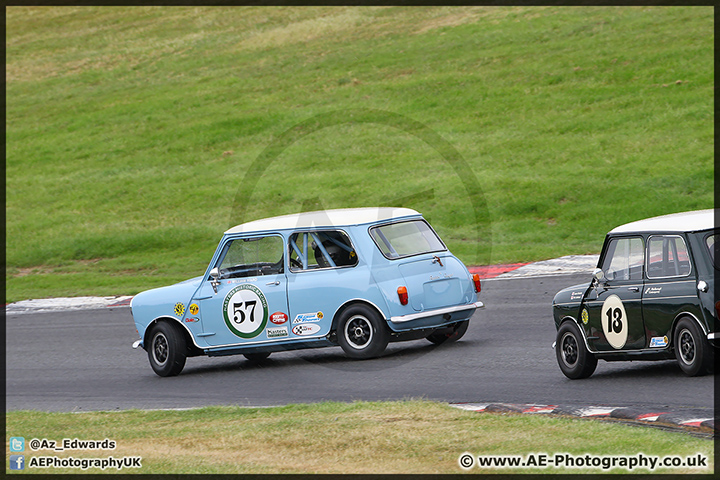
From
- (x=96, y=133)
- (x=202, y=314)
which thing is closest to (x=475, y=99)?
(x=96, y=133)

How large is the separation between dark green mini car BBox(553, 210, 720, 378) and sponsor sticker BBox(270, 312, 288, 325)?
339 centimetres

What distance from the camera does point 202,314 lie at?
11672 mm

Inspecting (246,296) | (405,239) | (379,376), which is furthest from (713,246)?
(246,296)

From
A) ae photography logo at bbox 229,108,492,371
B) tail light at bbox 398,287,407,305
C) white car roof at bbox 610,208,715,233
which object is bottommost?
tail light at bbox 398,287,407,305

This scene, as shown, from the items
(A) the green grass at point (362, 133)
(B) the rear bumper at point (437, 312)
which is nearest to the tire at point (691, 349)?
(B) the rear bumper at point (437, 312)

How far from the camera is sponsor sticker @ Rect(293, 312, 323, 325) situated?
434 inches

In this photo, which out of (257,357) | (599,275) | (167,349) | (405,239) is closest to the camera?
(599,275)

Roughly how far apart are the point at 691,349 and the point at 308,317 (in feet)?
15.2

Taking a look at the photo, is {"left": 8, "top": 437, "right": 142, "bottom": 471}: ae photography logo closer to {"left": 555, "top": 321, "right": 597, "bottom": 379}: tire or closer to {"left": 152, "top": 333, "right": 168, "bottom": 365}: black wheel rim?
{"left": 152, "top": 333, "right": 168, "bottom": 365}: black wheel rim

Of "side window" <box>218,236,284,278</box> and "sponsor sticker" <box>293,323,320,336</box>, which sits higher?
Answer: "side window" <box>218,236,284,278</box>

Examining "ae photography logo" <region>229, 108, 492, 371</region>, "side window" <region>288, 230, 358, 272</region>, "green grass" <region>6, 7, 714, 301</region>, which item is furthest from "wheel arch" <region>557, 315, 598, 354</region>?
"ae photography logo" <region>229, 108, 492, 371</region>

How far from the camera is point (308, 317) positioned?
436 inches

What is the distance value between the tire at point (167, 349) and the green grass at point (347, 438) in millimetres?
2713

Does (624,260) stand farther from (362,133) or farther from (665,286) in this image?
(362,133)
